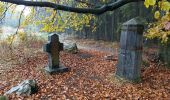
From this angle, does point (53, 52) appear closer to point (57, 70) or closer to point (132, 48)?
point (57, 70)

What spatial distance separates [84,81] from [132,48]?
2012 mm

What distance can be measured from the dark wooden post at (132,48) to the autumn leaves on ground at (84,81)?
374 mm

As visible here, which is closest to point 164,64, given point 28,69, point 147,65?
point 147,65

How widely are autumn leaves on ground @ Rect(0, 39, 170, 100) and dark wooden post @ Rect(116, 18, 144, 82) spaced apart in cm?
37

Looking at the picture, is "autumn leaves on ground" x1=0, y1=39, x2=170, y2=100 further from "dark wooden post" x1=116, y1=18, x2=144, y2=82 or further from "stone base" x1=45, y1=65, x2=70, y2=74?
"dark wooden post" x1=116, y1=18, x2=144, y2=82

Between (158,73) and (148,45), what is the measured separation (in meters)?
10.2

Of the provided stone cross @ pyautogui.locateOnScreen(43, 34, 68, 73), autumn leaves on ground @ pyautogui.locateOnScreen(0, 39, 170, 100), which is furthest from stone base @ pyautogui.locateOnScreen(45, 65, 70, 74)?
autumn leaves on ground @ pyautogui.locateOnScreen(0, 39, 170, 100)

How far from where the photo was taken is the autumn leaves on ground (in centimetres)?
659

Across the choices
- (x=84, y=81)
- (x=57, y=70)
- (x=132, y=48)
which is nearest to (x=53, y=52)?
(x=57, y=70)

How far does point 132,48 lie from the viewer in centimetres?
757

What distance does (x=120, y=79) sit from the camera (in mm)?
7820

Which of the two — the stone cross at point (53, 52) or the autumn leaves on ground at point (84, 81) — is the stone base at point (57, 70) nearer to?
the stone cross at point (53, 52)

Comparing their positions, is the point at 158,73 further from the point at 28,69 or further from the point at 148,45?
the point at 148,45

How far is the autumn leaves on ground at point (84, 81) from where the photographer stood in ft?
21.6
